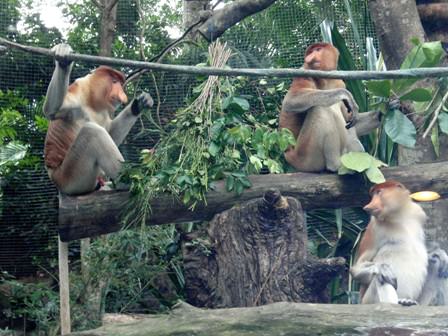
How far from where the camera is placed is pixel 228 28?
9.05 metres

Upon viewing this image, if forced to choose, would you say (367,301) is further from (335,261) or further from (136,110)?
(136,110)

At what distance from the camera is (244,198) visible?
6.06 m

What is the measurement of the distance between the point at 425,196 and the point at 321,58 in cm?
166

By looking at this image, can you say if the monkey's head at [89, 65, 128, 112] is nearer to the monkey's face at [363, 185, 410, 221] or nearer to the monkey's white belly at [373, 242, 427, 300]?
the monkey's face at [363, 185, 410, 221]

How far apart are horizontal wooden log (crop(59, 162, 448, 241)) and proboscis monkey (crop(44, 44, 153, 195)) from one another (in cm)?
21

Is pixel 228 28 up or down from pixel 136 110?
up

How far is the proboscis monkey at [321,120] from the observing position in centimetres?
671

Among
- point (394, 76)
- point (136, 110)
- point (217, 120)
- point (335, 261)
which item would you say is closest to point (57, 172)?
point (136, 110)

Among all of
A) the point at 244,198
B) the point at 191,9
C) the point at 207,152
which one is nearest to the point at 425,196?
the point at 244,198

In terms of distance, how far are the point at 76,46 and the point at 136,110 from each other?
2415 millimetres

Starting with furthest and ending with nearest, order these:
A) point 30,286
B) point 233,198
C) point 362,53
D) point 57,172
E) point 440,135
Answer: point 362,53, point 30,286, point 440,135, point 57,172, point 233,198

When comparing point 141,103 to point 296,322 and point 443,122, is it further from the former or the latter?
point 296,322

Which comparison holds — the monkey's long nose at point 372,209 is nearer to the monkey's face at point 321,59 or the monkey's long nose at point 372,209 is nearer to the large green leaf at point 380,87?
the large green leaf at point 380,87

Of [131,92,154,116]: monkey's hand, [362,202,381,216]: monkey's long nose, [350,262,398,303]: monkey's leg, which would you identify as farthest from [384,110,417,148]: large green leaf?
[131,92,154,116]: monkey's hand
